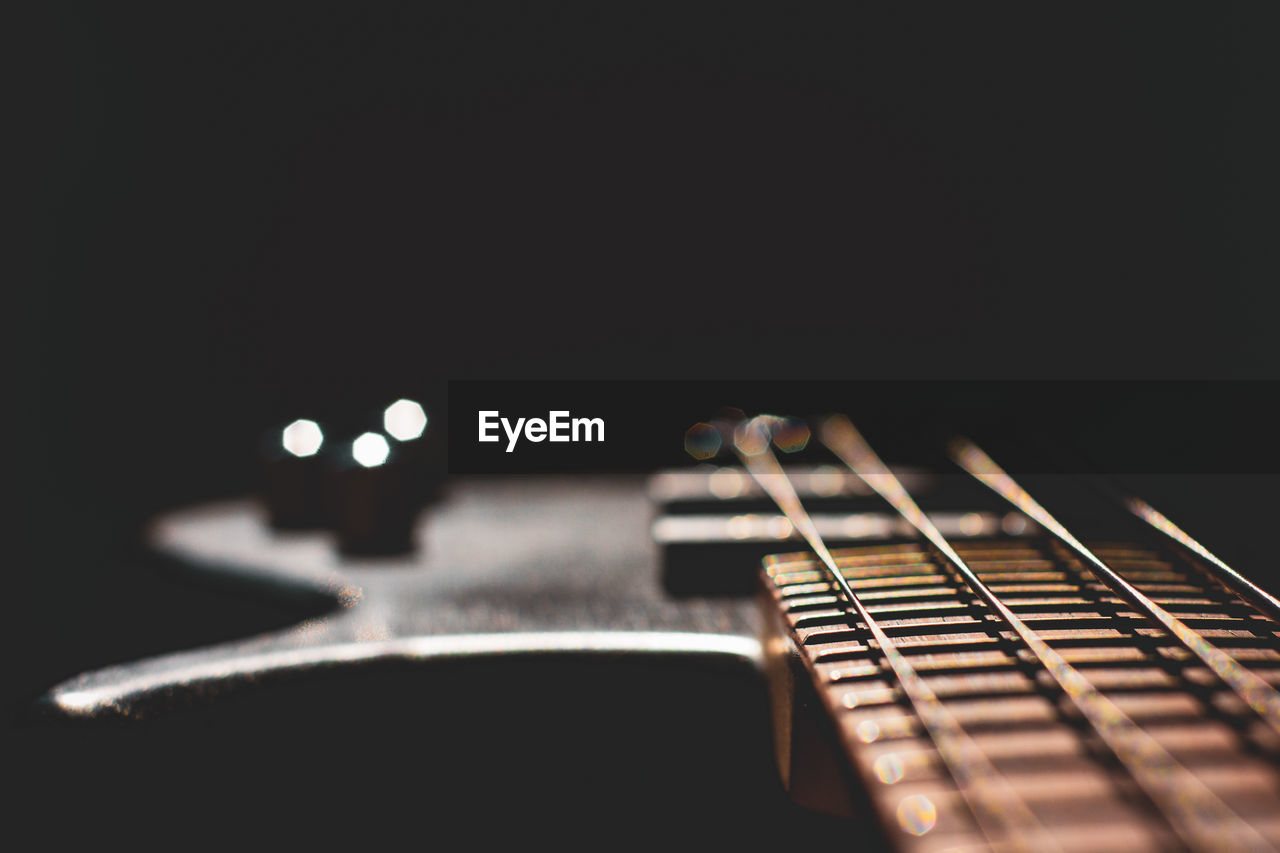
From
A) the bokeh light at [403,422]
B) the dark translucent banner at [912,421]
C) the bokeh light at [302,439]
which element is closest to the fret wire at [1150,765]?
the dark translucent banner at [912,421]

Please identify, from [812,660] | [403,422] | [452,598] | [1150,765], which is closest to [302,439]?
[403,422]

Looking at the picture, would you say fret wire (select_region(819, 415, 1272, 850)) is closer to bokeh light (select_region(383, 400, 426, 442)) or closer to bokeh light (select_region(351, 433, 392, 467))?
bokeh light (select_region(351, 433, 392, 467))

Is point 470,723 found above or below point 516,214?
below

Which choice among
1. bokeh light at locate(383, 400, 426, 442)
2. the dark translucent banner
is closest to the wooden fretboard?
the dark translucent banner

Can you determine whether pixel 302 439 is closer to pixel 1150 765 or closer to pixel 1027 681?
pixel 1027 681

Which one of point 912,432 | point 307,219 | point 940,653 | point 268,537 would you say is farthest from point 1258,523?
point 307,219
